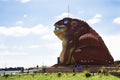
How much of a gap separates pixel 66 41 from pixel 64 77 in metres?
17.5

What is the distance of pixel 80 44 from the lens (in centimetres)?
5491

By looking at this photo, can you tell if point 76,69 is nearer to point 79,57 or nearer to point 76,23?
point 79,57

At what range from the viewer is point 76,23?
188ft

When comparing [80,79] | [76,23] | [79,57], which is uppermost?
[76,23]

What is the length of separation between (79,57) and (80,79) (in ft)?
54.6

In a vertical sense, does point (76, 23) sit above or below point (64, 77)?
above

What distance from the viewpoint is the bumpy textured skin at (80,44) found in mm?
53844

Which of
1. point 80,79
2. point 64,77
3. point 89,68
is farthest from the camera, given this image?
point 89,68

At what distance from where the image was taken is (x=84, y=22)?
5709 cm

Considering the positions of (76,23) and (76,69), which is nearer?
(76,69)

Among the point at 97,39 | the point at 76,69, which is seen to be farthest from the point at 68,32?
the point at 76,69

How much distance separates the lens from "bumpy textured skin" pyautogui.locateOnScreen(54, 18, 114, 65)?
53844 mm

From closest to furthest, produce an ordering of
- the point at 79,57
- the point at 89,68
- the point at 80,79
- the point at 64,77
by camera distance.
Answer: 1. the point at 80,79
2. the point at 64,77
3. the point at 89,68
4. the point at 79,57

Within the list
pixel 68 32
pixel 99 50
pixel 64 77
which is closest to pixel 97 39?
pixel 99 50
